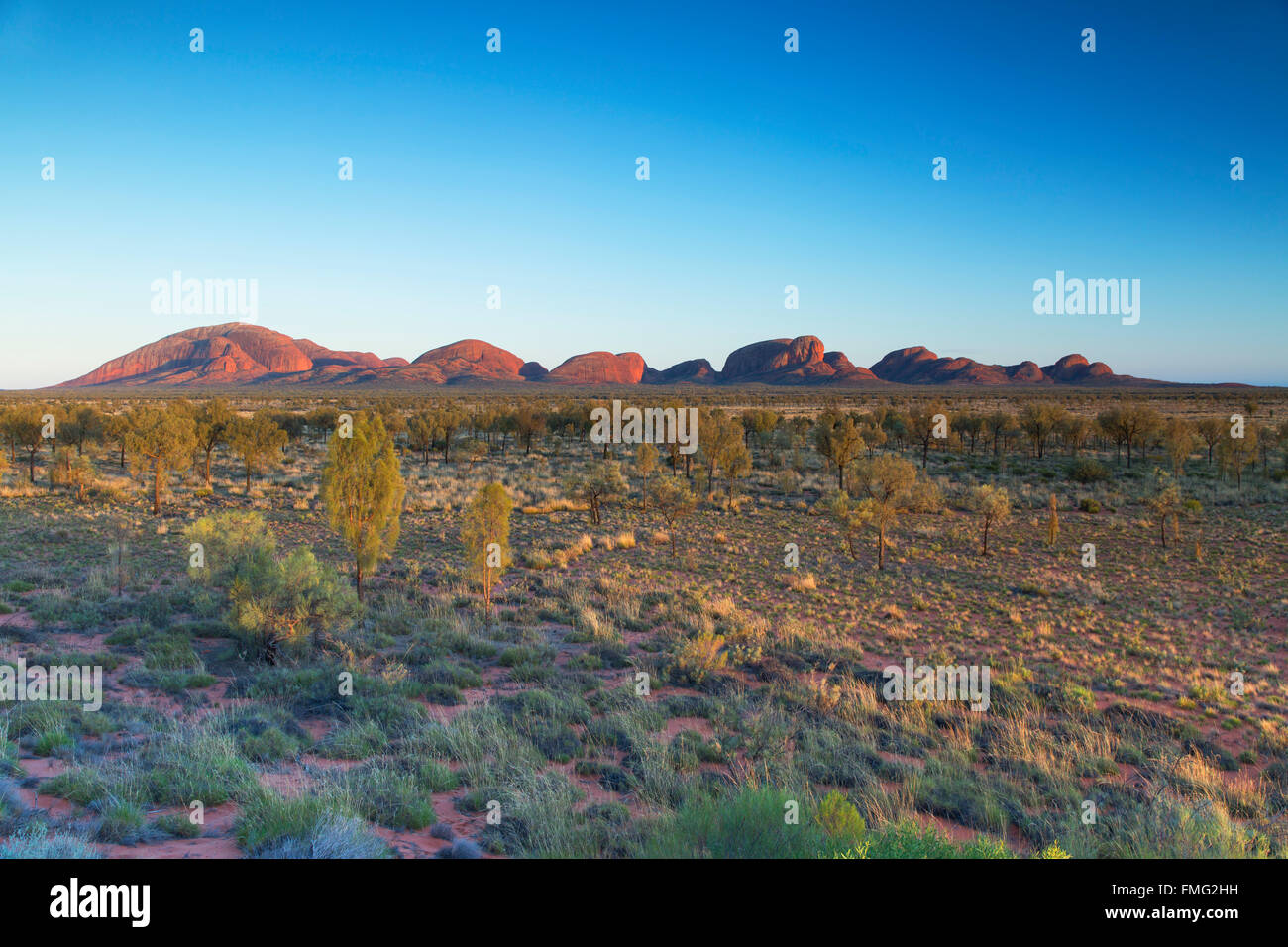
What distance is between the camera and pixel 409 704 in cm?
819

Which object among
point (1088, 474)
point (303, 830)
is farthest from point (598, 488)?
point (1088, 474)

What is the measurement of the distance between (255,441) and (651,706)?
3011 centimetres

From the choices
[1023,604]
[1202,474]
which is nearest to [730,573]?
[1023,604]

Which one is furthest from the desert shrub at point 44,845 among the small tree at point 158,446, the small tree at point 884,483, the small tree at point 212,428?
the small tree at point 212,428

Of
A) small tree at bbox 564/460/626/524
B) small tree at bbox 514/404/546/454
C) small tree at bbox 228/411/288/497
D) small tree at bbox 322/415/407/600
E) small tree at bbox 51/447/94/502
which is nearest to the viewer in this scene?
small tree at bbox 322/415/407/600

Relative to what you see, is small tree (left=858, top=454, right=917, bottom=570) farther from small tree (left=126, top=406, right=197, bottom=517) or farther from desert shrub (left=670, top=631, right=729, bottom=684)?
small tree (left=126, top=406, right=197, bottom=517)

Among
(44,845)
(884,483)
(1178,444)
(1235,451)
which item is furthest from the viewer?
(1178,444)

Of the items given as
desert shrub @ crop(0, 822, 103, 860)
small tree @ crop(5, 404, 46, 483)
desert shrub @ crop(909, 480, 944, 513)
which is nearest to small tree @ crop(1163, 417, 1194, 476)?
desert shrub @ crop(909, 480, 944, 513)

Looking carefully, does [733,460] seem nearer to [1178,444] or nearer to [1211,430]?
[1178,444]

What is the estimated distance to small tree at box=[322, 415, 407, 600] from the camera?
12258 millimetres

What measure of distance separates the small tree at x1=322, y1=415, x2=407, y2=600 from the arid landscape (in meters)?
0.06

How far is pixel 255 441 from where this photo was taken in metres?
31.1

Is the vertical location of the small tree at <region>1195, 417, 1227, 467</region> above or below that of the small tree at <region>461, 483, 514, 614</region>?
above

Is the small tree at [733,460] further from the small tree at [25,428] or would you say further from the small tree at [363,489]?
the small tree at [25,428]
